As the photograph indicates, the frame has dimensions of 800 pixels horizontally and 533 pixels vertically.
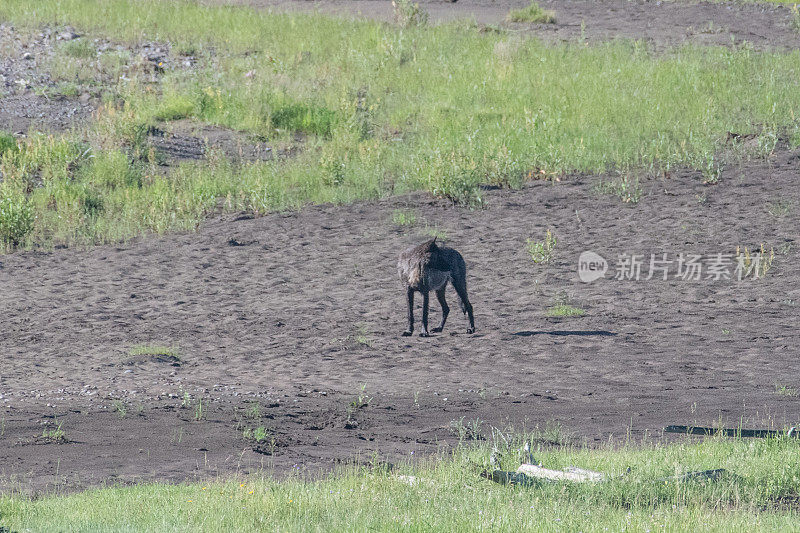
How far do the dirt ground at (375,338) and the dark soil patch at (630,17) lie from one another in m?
8.38

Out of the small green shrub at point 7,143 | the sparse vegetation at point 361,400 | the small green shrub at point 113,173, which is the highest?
the small green shrub at point 7,143

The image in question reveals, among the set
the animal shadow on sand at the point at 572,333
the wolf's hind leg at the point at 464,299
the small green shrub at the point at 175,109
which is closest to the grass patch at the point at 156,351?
the wolf's hind leg at the point at 464,299

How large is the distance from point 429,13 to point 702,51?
832cm

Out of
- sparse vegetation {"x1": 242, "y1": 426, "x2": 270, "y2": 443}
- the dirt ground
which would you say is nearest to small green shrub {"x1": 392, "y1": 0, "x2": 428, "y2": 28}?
the dirt ground

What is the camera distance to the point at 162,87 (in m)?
23.2

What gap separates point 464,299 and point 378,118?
986 cm

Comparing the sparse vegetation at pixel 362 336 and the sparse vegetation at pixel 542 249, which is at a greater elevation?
the sparse vegetation at pixel 542 249

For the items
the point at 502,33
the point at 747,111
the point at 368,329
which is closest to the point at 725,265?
the point at 368,329

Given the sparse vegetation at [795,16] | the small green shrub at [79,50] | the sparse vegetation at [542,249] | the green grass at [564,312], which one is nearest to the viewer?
the green grass at [564,312]

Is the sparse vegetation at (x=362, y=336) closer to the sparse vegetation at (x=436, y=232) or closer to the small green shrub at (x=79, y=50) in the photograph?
the sparse vegetation at (x=436, y=232)

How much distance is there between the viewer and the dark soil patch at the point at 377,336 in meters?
8.80

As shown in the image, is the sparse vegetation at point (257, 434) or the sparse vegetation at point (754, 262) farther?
the sparse vegetation at point (754, 262)

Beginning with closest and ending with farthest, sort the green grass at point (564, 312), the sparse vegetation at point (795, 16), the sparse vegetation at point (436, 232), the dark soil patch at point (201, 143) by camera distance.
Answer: the green grass at point (564, 312), the sparse vegetation at point (436, 232), the dark soil patch at point (201, 143), the sparse vegetation at point (795, 16)

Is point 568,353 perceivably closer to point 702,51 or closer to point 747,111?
point 747,111
